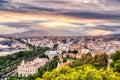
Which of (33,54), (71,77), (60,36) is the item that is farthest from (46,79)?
(60,36)

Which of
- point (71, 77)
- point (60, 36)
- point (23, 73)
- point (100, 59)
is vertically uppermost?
point (71, 77)

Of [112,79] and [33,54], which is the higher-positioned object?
[112,79]

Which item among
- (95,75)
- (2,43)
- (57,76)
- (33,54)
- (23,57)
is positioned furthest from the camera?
(2,43)

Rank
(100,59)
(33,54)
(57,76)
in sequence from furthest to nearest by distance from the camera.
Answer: (33,54) → (100,59) → (57,76)

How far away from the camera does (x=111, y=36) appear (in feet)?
257

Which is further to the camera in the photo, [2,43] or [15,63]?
[2,43]

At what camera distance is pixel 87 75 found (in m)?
9.74

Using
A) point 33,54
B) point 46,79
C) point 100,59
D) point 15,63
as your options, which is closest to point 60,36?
point 33,54

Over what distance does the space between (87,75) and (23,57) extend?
96.9 ft

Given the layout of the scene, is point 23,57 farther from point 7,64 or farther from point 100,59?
point 100,59

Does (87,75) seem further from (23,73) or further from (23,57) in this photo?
(23,57)

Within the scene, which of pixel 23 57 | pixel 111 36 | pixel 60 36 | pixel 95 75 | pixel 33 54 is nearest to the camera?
pixel 95 75

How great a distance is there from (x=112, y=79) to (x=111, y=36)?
69.0 metres

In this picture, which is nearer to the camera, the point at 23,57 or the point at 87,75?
the point at 87,75
